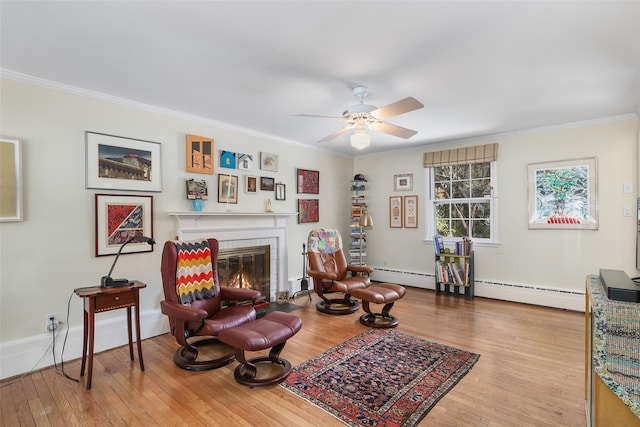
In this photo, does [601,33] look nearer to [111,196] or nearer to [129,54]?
[129,54]

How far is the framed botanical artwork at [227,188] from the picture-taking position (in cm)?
412

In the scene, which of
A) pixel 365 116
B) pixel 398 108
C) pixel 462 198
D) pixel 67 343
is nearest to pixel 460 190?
pixel 462 198

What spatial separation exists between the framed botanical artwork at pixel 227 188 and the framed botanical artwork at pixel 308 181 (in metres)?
1.28

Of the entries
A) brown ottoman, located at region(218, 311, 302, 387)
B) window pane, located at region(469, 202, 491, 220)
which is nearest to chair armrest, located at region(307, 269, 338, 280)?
brown ottoman, located at region(218, 311, 302, 387)

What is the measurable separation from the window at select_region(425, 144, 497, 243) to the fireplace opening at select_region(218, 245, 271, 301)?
9.42 feet

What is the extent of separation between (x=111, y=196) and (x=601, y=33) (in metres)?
4.23

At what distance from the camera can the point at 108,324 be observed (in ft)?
10.3

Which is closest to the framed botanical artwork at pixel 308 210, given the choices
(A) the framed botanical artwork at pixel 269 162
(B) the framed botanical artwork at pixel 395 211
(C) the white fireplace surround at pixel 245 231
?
(C) the white fireplace surround at pixel 245 231

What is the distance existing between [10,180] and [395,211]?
5162 mm

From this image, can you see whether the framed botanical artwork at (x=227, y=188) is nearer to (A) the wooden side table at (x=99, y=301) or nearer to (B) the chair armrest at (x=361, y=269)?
(A) the wooden side table at (x=99, y=301)

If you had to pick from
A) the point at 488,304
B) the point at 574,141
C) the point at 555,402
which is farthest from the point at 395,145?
the point at 555,402

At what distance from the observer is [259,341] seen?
2355 mm

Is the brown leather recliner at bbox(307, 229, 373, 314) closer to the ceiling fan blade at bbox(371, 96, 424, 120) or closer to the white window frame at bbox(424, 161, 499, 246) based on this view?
the white window frame at bbox(424, 161, 499, 246)

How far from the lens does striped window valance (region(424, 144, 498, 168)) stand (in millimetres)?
4809
